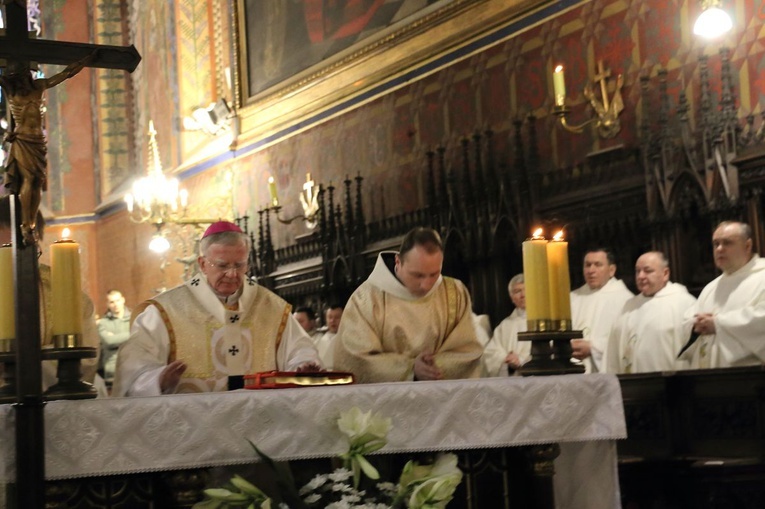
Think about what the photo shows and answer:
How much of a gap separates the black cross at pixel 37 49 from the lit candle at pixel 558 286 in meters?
1.78

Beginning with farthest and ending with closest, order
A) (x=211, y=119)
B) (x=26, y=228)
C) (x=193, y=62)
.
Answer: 1. (x=193, y=62)
2. (x=211, y=119)
3. (x=26, y=228)

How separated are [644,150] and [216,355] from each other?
14.7 ft

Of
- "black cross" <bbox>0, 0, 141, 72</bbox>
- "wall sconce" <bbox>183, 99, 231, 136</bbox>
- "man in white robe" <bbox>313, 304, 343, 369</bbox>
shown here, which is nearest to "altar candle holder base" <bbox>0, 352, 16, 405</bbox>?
"black cross" <bbox>0, 0, 141, 72</bbox>

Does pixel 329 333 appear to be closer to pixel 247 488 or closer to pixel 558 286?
pixel 558 286

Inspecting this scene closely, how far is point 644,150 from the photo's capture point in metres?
8.80

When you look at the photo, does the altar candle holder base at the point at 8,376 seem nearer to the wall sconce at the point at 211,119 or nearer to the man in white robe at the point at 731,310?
the man in white robe at the point at 731,310

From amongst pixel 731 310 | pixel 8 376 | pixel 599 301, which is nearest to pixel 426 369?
pixel 8 376

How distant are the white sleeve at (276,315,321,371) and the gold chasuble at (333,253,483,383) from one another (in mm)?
235

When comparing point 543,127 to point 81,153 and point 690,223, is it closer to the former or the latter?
point 690,223

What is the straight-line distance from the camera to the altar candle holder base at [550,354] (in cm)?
461

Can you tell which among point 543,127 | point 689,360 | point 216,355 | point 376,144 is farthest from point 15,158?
point 376,144

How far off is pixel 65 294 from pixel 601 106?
6015 millimetres

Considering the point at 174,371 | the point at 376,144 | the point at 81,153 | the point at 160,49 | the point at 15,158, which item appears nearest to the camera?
the point at 15,158

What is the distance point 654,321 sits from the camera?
812 cm
